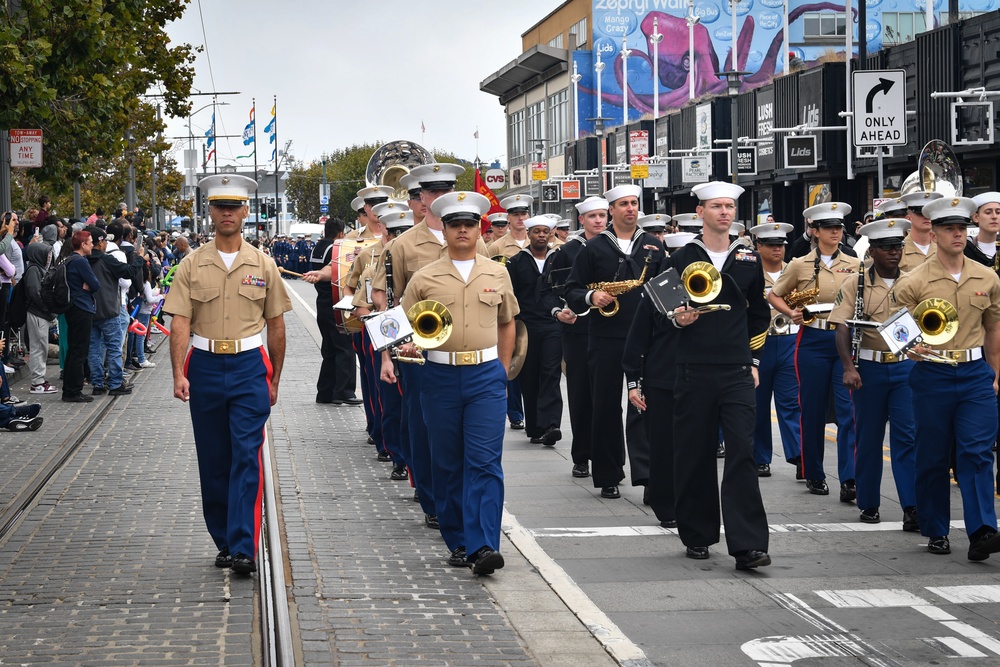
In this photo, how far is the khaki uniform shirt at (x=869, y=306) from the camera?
929 centimetres

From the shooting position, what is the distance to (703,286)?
325 inches

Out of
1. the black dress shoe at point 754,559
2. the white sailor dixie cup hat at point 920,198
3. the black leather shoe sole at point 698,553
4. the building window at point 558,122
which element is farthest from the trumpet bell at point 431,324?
the building window at point 558,122

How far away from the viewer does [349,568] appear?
7992 millimetres

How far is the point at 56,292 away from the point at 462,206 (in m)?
9.71

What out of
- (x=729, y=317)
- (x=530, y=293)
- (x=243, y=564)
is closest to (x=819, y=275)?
(x=729, y=317)

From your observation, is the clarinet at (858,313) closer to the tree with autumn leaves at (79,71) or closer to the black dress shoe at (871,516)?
the black dress shoe at (871,516)

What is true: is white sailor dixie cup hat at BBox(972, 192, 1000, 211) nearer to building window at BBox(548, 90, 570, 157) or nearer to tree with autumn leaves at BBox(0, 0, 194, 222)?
tree with autumn leaves at BBox(0, 0, 194, 222)

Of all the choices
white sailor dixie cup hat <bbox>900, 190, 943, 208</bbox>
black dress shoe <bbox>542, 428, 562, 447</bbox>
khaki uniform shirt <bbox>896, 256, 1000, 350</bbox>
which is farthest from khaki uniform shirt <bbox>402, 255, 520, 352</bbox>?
black dress shoe <bbox>542, 428, 562, 447</bbox>

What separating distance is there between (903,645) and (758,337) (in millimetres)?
2557

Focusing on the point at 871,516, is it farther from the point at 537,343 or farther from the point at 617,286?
the point at 537,343

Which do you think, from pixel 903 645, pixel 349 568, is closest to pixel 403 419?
pixel 349 568

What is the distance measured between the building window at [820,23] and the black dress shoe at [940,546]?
6383cm

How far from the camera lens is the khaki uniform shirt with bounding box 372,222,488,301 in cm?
921

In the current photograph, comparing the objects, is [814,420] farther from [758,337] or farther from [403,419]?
[403,419]
